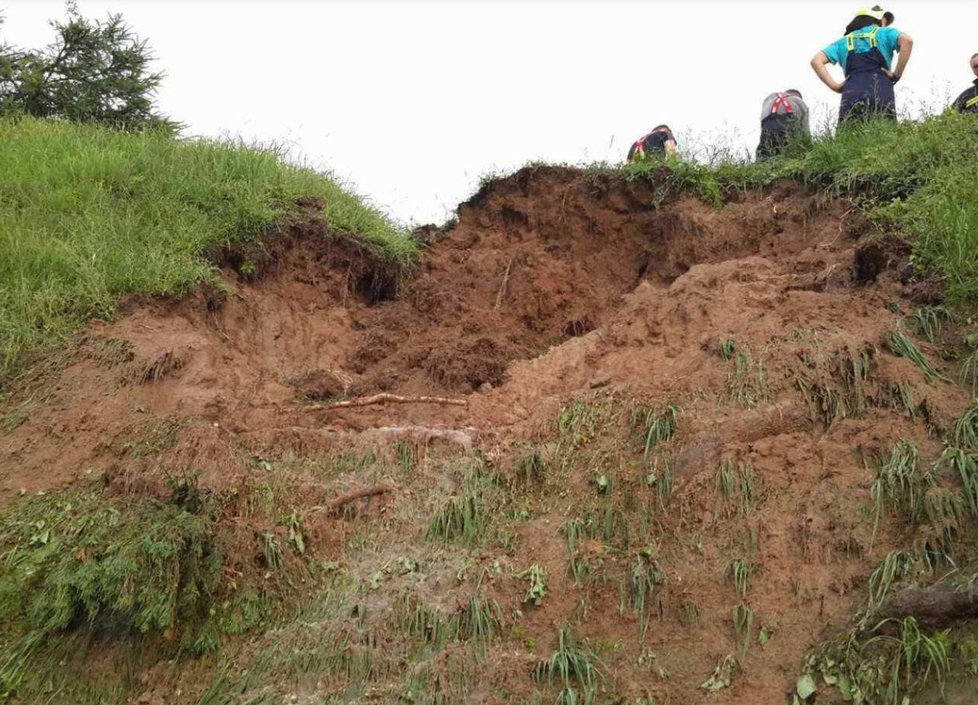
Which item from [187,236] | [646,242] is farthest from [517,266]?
[187,236]

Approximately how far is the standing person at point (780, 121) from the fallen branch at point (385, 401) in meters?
4.01

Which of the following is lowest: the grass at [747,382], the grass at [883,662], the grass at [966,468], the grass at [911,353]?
the grass at [883,662]

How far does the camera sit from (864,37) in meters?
8.08

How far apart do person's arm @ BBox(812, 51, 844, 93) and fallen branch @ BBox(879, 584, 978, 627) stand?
577 centimetres

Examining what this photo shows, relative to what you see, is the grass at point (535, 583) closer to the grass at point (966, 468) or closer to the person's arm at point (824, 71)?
the grass at point (966, 468)

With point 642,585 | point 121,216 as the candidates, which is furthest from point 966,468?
point 121,216

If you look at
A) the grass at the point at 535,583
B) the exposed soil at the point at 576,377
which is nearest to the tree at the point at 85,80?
the exposed soil at the point at 576,377

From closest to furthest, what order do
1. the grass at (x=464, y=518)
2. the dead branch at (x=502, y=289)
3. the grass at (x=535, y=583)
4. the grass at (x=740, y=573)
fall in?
the grass at (x=740, y=573) < the grass at (x=535, y=583) < the grass at (x=464, y=518) < the dead branch at (x=502, y=289)

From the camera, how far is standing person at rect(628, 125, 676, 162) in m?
8.17

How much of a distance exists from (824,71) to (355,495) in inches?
243

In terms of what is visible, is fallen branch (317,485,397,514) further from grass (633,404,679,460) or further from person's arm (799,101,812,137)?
person's arm (799,101,812,137)

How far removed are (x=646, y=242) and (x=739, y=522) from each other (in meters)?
3.70

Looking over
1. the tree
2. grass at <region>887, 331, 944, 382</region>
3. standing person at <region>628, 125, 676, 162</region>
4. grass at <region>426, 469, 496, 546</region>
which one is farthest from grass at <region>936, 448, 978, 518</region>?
the tree

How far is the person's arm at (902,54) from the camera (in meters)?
7.93
